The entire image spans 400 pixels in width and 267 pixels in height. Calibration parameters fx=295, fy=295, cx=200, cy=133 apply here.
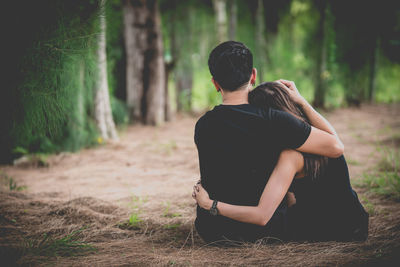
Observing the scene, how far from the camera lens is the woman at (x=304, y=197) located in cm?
171

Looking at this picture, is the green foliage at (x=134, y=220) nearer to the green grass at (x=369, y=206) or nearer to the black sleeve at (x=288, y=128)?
the black sleeve at (x=288, y=128)

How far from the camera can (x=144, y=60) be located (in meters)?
7.39

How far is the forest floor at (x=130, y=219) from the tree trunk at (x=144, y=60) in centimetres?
297

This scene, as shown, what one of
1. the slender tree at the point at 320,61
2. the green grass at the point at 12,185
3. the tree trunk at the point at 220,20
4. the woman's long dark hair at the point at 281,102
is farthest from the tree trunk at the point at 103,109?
the slender tree at the point at 320,61

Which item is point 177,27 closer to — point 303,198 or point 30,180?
point 30,180

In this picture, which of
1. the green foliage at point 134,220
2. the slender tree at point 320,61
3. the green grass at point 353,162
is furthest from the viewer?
the slender tree at point 320,61

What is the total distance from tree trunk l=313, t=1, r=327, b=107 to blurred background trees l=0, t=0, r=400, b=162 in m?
0.03

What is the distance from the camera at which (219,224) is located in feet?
6.27

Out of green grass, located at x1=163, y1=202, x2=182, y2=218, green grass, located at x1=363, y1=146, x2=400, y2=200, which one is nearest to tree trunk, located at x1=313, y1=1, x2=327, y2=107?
green grass, located at x1=363, y1=146, x2=400, y2=200

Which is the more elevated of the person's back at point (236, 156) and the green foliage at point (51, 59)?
the green foliage at point (51, 59)

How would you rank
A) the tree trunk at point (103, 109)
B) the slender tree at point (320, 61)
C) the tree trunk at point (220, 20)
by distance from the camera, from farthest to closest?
the slender tree at point (320, 61) → the tree trunk at point (220, 20) → the tree trunk at point (103, 109)

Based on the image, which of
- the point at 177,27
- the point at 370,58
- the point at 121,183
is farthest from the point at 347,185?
the point at 370,58

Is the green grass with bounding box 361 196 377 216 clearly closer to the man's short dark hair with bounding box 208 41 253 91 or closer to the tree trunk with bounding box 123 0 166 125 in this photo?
the man's short dark hair with bounding box 208 41 253 91

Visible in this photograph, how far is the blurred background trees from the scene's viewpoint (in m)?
2.28
